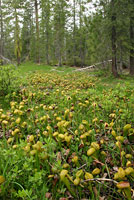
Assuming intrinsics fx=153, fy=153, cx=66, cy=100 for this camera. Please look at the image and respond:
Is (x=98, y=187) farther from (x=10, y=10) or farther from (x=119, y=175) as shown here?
(x=10, y=10)

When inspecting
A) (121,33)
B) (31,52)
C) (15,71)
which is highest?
(31,52)

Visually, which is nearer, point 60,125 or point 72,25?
point 60,125

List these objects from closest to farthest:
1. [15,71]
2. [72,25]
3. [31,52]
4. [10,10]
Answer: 1. [15,71]
2. [10,10]
3. [72,25]
4. [31,52]

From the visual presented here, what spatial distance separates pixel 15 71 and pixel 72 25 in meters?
22.5

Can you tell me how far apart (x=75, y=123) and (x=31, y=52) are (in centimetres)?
3450

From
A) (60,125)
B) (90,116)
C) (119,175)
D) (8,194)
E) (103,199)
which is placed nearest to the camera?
(119,175)

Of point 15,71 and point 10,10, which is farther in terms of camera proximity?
point 10,10

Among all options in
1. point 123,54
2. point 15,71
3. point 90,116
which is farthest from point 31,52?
point 90,116

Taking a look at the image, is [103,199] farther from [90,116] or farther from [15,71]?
[15,71]

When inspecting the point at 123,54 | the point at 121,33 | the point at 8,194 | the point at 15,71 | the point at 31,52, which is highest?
the point at 31,52

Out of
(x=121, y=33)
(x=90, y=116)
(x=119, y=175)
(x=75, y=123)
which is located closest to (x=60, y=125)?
(x=75, y=123)

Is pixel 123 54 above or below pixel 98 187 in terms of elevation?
above

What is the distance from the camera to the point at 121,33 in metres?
9.86

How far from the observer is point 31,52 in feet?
112
